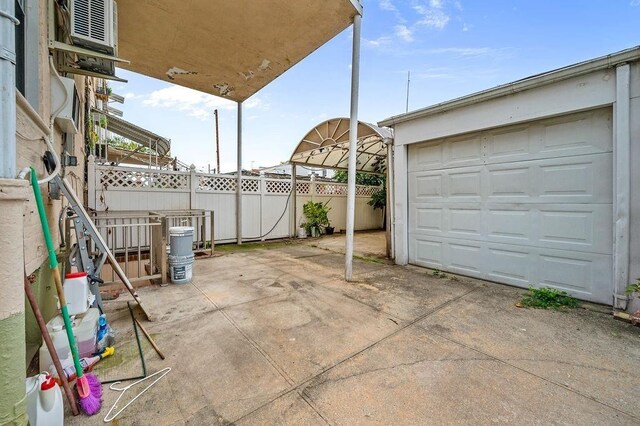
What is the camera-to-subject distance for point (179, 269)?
3574 mm

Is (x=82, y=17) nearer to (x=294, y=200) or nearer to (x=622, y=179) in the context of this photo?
(x=622, y=179)

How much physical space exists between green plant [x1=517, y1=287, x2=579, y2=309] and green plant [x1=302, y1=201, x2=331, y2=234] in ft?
18.9

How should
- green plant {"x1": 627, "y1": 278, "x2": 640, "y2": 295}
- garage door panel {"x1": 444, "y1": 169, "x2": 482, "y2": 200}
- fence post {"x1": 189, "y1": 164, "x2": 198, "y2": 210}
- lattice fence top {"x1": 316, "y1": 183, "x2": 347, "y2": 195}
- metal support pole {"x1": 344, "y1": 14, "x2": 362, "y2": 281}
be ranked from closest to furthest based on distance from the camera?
green plant {"x1": 627, "y1": 278, "x2": 640, "y2": 295} < metal support pole {"x1": 344, "y1": 14, "x2": 362, "y2": 281} < garage door panel {"x1": 444, "y1": 169, "x2": 482, "y2": 200} < fence post {"x1": 189, "y1": 164, "x2": 198, "y2": 210} < lattice fence top {"x1": 316, "y1": 183, "x2": 347, "y2": 195}

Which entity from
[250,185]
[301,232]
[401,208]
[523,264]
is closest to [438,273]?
[523,264]

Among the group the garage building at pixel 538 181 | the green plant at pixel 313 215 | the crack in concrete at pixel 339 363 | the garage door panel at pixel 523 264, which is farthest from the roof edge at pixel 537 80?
the green plant at pixel 313 215

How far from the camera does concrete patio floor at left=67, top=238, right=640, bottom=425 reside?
1441 mm

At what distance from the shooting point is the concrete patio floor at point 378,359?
144cm

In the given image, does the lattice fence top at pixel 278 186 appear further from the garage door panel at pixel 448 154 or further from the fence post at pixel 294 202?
the garage door panel at pixel 448 154

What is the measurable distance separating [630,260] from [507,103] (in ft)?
7.50

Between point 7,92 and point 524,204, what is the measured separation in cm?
473

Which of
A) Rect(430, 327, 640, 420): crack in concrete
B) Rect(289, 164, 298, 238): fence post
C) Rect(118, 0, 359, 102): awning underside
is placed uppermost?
Rect(118, 0, 359, 102): awning underside

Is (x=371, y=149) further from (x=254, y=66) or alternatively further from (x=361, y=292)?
(x=361, y=292)

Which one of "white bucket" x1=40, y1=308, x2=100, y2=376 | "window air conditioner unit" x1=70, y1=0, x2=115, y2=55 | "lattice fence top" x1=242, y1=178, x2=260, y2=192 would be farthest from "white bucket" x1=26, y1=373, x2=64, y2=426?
"lattice fence top" x1=242, y1=178, x2=260, y2=192

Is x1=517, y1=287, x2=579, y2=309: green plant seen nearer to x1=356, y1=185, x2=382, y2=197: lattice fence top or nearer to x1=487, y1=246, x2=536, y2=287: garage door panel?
x1=487, y1=246, x2=536, y2=287: garage door panel
